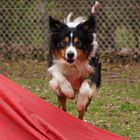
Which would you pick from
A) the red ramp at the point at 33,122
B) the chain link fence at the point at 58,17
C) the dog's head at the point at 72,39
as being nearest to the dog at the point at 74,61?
the dog's head at the point at 72,39

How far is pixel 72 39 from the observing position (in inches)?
234

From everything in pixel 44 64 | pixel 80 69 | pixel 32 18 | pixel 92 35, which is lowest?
pixel 44 64

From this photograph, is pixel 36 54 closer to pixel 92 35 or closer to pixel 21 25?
pixel 21 25

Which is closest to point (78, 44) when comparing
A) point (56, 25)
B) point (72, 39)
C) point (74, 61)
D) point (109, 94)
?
point (72, 39)

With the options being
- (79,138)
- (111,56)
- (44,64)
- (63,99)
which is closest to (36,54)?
(44,64)

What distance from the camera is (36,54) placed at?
38.1ft

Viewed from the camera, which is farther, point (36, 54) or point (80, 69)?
point (36, 54)

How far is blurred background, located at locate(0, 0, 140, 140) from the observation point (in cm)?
1028

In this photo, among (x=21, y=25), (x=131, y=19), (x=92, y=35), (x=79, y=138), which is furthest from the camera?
(x=21, y=25)

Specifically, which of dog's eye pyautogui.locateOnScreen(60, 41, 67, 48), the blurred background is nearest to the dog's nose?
dog's eye pyautogui.locateOnScreen(60, 41, 67, 48)

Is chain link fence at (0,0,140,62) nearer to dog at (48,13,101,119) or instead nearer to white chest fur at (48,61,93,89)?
dog at (48,13,101,119)

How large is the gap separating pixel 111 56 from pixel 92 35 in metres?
5.22

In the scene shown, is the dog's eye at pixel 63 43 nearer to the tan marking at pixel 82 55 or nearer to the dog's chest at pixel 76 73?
the tan marking at pixel 82 55

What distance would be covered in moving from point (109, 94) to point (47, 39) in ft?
9.40
